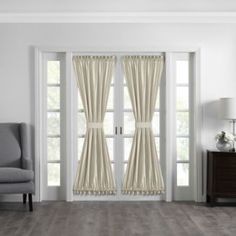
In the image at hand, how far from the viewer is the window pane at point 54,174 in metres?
5.86

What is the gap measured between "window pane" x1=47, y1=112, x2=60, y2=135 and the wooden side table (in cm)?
211

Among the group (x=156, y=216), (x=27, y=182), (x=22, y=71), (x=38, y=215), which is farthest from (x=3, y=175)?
(x=156, y=216)

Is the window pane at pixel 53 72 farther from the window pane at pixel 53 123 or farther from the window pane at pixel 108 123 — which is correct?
the window pane at pixel 108 123

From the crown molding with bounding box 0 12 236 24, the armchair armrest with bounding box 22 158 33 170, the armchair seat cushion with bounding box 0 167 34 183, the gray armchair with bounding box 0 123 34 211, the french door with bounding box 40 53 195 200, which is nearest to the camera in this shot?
the armchair seat cushion with bounding box 0 167 34 183

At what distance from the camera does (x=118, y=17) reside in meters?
5.76

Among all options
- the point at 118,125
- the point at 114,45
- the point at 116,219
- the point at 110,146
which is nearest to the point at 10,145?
the point at 110,146

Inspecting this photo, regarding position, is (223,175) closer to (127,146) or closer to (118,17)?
(127,146)

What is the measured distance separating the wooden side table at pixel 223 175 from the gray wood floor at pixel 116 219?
0.20 metres

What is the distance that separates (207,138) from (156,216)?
1.45 m

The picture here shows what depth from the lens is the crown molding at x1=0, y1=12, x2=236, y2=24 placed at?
571cm

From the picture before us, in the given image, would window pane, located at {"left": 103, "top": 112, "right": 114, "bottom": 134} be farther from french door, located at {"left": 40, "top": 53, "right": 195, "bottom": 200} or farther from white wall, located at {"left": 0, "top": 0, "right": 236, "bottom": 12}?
white wall, located at {"left": 0, "top": 0, "right": 236, "bottom": 12}

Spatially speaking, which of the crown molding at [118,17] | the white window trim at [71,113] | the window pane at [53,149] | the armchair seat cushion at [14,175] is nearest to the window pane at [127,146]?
the white window trim at [71,113]

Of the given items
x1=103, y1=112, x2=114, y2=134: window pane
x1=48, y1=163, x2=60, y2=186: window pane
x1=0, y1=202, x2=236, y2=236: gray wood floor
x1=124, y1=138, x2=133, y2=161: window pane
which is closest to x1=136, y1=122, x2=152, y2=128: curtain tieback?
x1=124, y1=138, x2=133, y2=161: window pane

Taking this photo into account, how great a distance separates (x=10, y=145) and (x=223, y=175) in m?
2.78
